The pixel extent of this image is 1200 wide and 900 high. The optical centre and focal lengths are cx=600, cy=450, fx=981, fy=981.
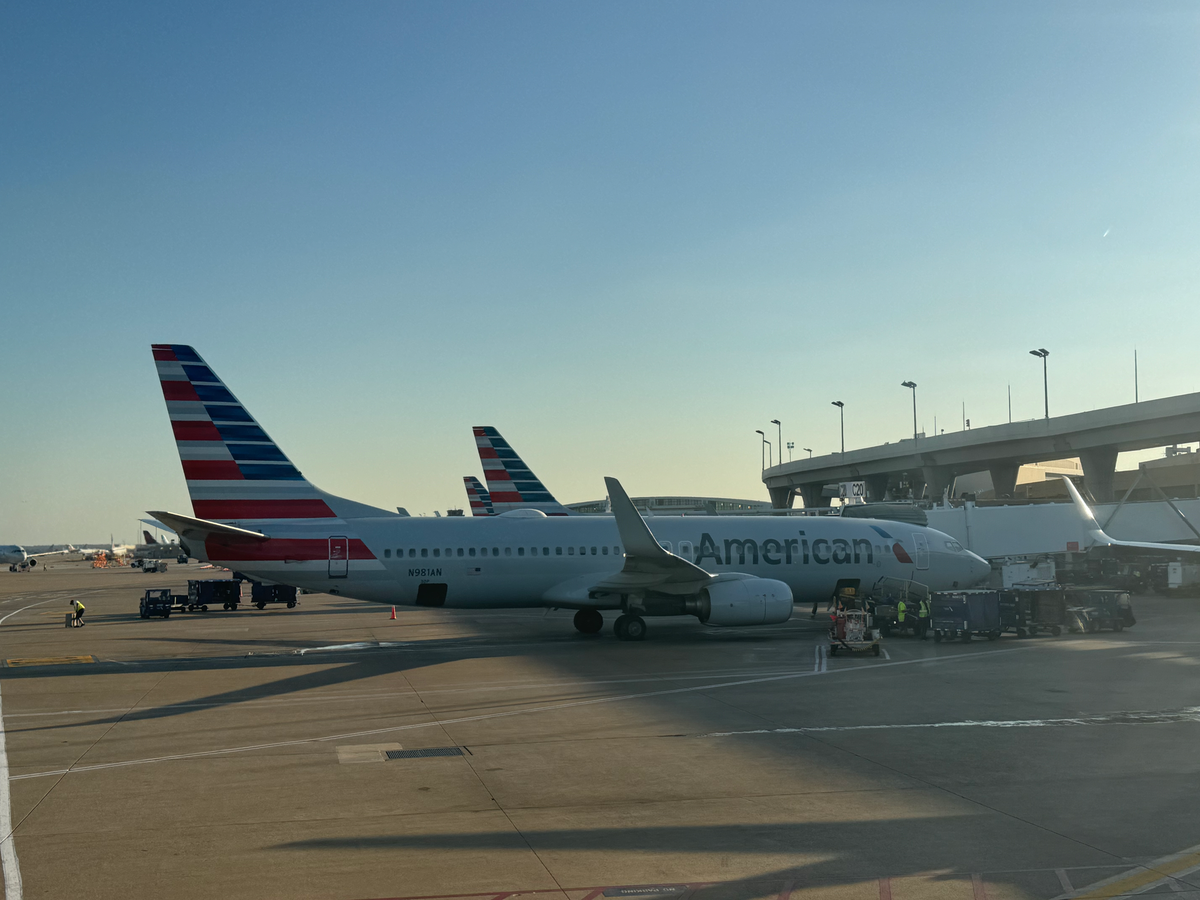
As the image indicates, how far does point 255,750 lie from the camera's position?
48.7 ft

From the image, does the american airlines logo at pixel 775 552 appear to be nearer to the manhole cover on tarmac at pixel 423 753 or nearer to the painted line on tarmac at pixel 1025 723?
the painted line on tarmac at pixel 1025 723

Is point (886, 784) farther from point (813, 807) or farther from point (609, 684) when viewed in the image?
point (609, 684)

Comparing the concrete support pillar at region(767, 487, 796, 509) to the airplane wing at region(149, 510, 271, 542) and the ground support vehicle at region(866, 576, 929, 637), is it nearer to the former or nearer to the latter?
the ground support vehicle at region(866, 576, 929, 637)

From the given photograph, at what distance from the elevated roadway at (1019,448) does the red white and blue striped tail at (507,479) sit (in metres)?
41.3

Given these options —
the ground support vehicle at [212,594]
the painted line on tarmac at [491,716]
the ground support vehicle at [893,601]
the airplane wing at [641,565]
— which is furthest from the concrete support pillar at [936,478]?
the painted line on tarmac at [491,716]

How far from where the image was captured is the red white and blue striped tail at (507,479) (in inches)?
2222

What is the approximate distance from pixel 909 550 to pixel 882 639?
5.20 metres

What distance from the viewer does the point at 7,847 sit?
33.0ft

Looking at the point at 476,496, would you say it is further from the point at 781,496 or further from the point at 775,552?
the point at 781,496

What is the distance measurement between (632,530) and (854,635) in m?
6.66

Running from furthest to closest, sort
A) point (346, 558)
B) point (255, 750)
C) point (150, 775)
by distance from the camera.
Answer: point (346, 558) → point (255, 750) → point (150, 775)

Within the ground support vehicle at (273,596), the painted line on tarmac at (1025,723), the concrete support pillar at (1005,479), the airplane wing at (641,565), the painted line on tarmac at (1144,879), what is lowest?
the ground support vehicle at (273,596)

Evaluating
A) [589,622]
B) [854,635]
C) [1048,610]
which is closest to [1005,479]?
[1048,610]

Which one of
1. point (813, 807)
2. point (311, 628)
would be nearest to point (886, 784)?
point (813, 807)
